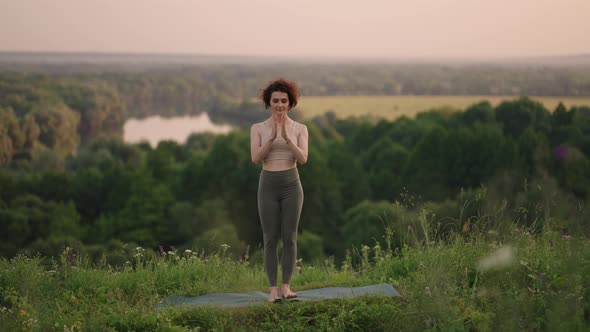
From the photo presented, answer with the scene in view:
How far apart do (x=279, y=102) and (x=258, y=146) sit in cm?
50

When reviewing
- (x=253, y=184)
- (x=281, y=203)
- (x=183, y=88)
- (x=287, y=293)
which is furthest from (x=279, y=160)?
(x=183, y=88)

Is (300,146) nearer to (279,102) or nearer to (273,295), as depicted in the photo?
(279,102)

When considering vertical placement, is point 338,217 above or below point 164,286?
below

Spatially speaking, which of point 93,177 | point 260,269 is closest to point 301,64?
point 93,177

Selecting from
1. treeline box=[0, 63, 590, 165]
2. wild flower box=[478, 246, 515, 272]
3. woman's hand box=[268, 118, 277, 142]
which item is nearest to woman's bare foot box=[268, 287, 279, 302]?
woman's hand box=[268, 118, 277, 142]

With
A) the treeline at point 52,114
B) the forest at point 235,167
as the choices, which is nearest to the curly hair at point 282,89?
the forest at point 235,167

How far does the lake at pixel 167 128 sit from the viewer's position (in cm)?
7838

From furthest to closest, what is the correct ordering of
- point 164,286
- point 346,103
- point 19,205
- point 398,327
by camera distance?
point 346,103, point 19,205, point 164,286, point 398,327

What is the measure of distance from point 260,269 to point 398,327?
404 centimetres

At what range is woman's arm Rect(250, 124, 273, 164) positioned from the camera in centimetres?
714

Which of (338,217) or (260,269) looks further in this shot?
(338,217)

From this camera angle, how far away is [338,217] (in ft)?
173

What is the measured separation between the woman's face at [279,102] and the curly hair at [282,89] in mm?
74

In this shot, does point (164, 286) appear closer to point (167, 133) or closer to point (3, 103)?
point (3, 103)
